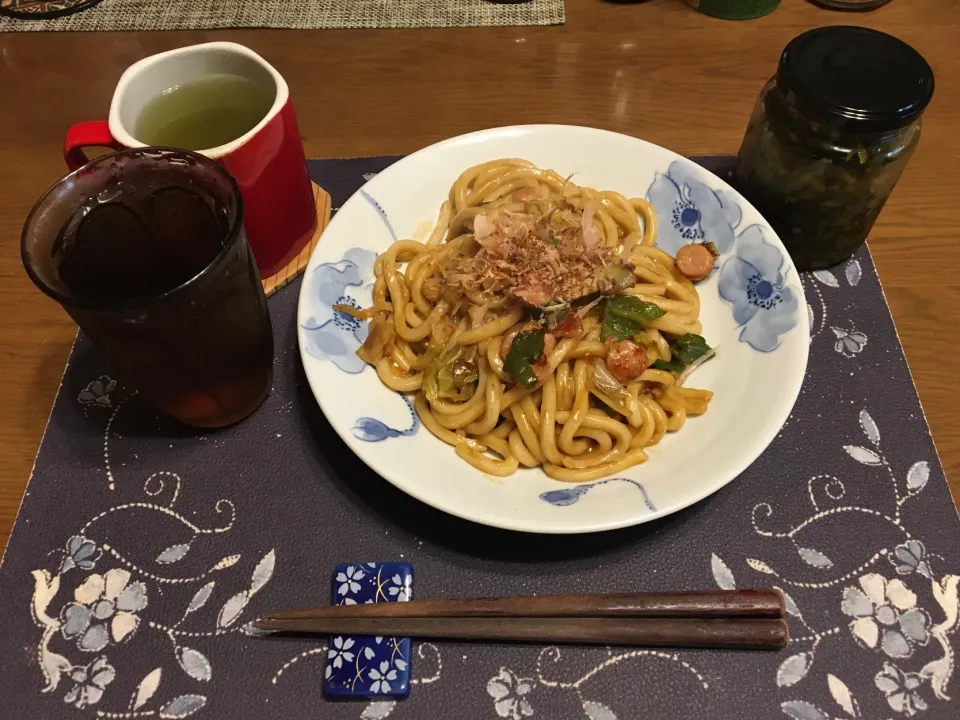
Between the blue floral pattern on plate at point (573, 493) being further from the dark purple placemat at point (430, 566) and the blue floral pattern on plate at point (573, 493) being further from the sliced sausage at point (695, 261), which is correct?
the sliced sausage at point (695, 261)

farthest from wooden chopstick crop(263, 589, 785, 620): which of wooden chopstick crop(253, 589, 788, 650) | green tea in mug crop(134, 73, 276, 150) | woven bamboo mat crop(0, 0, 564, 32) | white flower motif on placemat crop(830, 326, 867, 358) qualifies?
woven bamboo mat crop(0, 0, 564, 32)

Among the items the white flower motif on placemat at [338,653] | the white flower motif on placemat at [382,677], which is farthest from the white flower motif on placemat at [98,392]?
the white flower motif on placemat at [382,677]

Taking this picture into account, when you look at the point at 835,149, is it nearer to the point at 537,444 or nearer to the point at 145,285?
the point at 537,444

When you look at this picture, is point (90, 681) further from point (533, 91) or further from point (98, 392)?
point (533, 91)

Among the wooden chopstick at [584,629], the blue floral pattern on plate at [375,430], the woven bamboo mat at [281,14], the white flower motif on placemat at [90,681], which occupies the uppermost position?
the woven bamboo mat at [281,14]

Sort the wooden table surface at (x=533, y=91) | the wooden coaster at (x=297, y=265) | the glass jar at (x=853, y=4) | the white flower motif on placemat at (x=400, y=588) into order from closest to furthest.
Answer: the white flower motif on placemat at (x=400, y=588) → the wooden coaster at (x=297, y=265) → the wooden table surface at (x=533, y=91) → the glass jar at (x=853, y=4)

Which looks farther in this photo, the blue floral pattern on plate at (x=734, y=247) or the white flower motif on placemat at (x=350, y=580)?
the blue floral pattern on plate at (x=734, y=247)

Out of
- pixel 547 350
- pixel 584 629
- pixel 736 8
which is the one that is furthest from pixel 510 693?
pixel 736 8
